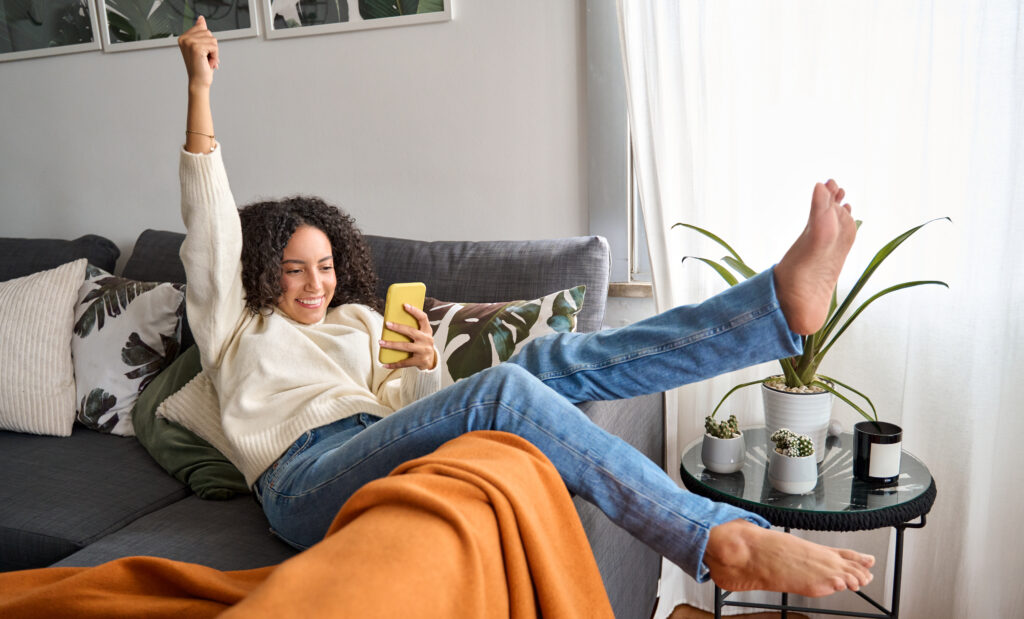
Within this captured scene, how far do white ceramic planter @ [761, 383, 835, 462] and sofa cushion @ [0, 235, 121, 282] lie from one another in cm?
195

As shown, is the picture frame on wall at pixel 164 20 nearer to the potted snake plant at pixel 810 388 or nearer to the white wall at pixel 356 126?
the white wall at pixel 356 126

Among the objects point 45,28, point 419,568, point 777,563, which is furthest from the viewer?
point 45,28

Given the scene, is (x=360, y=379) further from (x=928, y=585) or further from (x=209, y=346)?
(x=928, y=585)

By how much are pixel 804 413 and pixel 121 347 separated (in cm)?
160

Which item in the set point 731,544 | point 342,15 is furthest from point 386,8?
point 731,544

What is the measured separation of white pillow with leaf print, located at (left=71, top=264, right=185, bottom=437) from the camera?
71.2 inches

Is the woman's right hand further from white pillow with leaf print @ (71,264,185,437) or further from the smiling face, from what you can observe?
white pillow with leaf print @ (71,264,185,437)

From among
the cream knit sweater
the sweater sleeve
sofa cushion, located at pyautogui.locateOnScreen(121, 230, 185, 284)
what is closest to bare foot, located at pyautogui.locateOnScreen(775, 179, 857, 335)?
the cream knit sweater

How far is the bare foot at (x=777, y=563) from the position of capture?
95 centimetres

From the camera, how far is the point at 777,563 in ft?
3.12

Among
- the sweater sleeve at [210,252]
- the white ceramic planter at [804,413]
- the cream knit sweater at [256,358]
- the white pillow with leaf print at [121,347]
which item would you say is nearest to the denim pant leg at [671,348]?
the cream knit sweater at [256,358]

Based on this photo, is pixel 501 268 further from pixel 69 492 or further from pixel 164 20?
pixel 164 20

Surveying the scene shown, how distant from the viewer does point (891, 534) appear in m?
1.65

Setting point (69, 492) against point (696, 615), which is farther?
point (696, 615)
